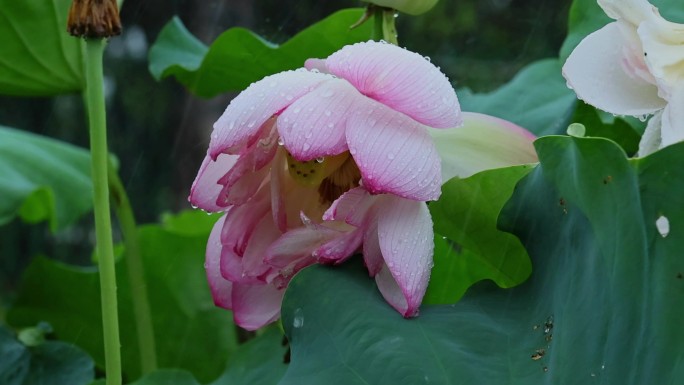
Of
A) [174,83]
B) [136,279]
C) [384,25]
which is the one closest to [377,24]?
[384,25]

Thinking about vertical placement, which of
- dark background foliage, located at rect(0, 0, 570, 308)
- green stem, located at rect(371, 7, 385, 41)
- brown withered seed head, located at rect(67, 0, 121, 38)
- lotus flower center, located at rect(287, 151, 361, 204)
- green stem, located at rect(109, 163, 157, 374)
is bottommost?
dark background foliage, located at rect(0, 0, 570, 308)

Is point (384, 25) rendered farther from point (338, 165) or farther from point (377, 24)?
point (338, 165)

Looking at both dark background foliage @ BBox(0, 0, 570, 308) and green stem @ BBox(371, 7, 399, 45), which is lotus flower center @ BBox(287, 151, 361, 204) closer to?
green stem @ BBox(371, 7, 399, 45)

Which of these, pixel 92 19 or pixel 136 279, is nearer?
pixel 92 19

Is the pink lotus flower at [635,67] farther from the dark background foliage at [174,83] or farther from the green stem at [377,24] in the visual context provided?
the dark background foliage at [174,83]

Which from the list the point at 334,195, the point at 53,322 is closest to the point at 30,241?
the point at 53,322

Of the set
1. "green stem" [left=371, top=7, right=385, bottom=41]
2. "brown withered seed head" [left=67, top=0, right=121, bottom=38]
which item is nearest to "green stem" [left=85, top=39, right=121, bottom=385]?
"brown withered seed head" [left=67, top=0, right=121, bottom=38]

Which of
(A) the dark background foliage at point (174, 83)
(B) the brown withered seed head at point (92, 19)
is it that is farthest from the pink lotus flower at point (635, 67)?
(A) the dark background foliage at point (174, 83)
